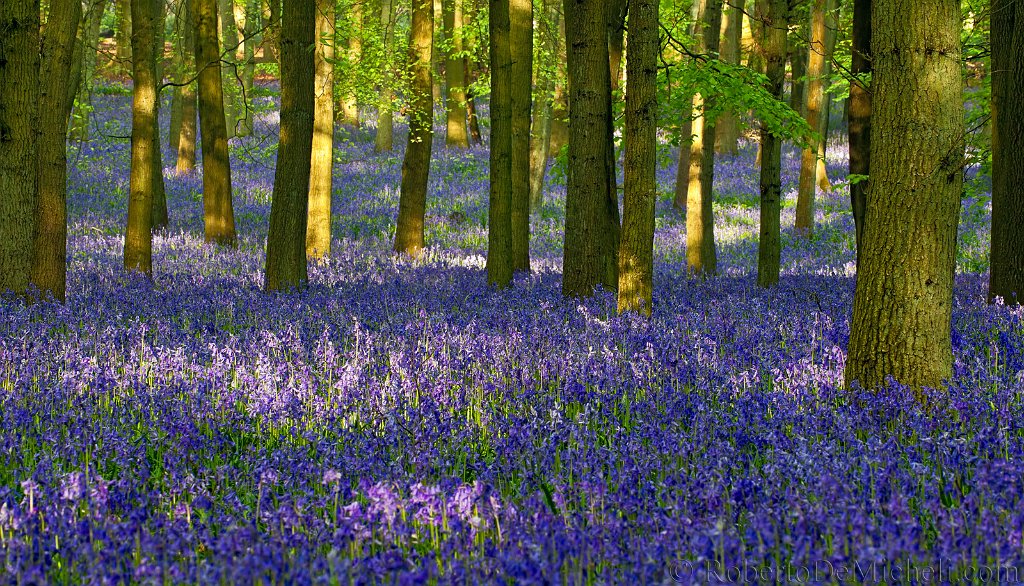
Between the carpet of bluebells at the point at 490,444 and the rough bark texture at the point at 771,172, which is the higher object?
the rough bark texture at the point at 771,172

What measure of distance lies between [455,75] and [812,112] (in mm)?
16849

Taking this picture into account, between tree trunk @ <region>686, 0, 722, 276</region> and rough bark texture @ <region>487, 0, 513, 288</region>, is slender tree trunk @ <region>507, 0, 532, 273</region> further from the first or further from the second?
tree trunk @ <region>686, 0, 722, 276</region>

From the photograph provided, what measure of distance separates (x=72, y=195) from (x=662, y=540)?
26.8 metres

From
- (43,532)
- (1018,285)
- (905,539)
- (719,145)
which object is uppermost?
(719,145)

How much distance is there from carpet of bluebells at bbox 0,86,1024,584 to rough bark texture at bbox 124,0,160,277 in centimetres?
233

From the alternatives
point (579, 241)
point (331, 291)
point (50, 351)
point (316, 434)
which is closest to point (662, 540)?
point (316, 434)

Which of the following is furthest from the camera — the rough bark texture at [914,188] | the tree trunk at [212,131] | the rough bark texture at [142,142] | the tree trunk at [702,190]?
the tree trunk at [212,131]

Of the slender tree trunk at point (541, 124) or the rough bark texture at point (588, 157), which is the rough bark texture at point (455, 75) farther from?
the rough bark texture at point (588, 157)

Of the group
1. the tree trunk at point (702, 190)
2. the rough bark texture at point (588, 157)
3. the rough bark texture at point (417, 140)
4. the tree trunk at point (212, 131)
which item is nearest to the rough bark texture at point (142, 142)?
the tree trunk at point (212, 131)

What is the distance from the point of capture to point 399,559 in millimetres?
3262

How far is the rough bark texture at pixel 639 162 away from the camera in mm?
9430

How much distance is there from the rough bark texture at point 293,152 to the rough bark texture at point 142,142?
243cm

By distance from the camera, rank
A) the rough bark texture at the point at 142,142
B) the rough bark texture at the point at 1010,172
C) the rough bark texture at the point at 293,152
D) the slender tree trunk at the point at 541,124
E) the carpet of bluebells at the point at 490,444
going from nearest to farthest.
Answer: the carpet of bluebells at the point at 490,444 → the rough bark texture at the point at 1010,172 → the rough bark texture at the point at 293,152 → the rough bark texture at the point at 142,142 → the slender tree trunk at the point at 541,124

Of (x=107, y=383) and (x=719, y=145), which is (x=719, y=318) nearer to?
(x=107, y=383)
